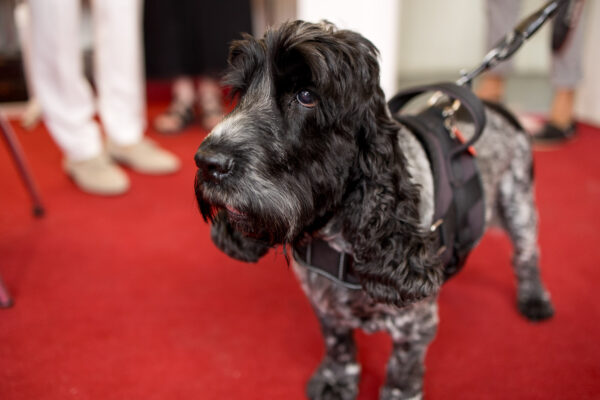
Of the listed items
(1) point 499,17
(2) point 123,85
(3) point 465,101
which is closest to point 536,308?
(3) point 465,101

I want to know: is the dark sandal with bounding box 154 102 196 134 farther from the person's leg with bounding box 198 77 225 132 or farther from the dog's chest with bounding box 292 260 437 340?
the dog's chest with bounding box 292 260 437 340

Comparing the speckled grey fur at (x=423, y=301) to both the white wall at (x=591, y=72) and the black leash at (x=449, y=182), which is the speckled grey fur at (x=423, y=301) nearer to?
the black leash at (x=449, y=182)

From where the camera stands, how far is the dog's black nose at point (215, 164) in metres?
0.95

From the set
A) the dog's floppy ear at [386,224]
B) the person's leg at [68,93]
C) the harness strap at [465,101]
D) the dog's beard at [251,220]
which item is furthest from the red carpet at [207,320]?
the harness strap at [465,101]

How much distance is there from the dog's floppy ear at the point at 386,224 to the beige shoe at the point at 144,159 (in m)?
2.44

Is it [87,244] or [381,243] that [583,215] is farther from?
[87,244]

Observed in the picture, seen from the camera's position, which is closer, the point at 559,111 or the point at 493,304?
the point at 493,304

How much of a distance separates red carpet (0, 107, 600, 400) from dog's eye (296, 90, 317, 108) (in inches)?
37.0

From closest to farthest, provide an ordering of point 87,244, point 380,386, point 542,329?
point 380,386 < point 542,329 < point 87,244

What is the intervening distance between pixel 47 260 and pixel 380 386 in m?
1.65

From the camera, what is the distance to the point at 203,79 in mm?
4750

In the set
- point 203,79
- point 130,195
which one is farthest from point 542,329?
point 203,79

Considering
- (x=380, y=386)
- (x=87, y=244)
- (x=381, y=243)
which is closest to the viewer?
(x=381, y=243)

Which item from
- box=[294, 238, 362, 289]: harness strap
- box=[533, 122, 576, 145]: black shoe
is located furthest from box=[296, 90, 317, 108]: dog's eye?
box=[533, 122, 576, 145]: black shoe
